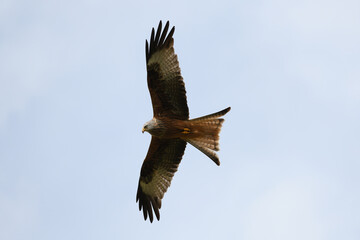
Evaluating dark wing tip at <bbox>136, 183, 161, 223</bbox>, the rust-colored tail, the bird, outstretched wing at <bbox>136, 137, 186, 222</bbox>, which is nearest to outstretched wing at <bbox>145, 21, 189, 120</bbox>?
the bird

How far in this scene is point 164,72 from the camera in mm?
11469

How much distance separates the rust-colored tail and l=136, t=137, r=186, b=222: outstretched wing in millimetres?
582

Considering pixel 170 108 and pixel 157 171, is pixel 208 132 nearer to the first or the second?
pixel 170 108

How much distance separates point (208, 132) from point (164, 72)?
1.42m

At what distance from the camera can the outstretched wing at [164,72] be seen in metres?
11.4

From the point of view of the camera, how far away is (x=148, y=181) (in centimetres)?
1250

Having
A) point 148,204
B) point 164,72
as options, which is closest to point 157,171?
point 148,204

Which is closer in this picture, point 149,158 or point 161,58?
point 161,58

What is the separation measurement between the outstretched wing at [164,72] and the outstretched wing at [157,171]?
3.08 feet

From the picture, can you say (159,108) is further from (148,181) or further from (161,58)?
(148,181)

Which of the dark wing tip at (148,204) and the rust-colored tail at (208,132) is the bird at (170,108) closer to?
the rust-colored tail at (208,132)

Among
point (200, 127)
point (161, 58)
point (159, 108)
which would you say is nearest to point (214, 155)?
point (200, 127)

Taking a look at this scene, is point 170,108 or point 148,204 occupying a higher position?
point 170,108

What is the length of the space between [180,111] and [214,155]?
1063 mm
